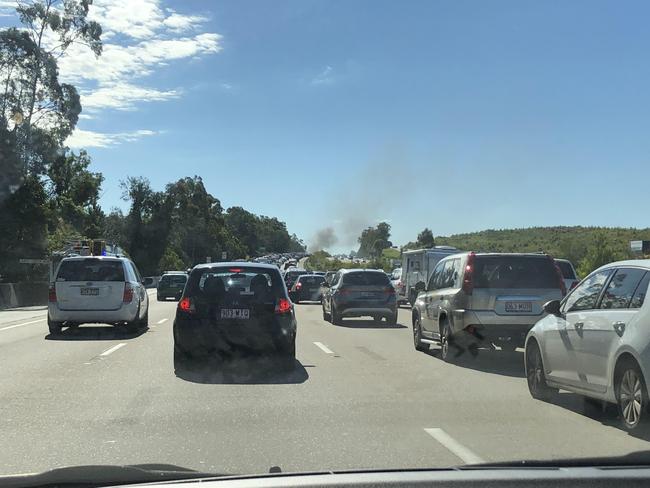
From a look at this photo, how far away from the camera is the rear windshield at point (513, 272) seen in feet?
39.2

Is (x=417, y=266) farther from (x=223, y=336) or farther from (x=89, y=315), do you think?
(x=223, y=336)

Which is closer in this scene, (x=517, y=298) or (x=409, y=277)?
(x=517, y=298)

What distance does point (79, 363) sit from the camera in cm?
1182

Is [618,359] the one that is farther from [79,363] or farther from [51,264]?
[51,264]

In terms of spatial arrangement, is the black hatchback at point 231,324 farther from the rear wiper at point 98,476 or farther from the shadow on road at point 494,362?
the rear wiper at point 98,476

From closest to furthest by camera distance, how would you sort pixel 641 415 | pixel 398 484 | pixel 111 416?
pixel 398 484, pixel 641 415, pixel 111 416

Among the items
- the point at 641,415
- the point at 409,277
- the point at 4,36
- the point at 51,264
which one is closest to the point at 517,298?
the point at 641,415

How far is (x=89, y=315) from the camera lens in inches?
643

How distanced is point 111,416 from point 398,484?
5.04m

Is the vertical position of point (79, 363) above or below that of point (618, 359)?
below

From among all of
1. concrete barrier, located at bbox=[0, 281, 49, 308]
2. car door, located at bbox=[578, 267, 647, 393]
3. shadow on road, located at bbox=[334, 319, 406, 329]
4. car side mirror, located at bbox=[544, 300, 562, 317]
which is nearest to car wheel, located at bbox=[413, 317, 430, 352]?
car side mirror, located at bbox=[544, 300, 562, 317]

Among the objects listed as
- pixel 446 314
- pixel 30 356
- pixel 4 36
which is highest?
pixel 4 36

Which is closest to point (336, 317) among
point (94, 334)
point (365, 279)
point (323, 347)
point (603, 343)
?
point (365, 279)

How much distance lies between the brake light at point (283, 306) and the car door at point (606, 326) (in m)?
4.82
